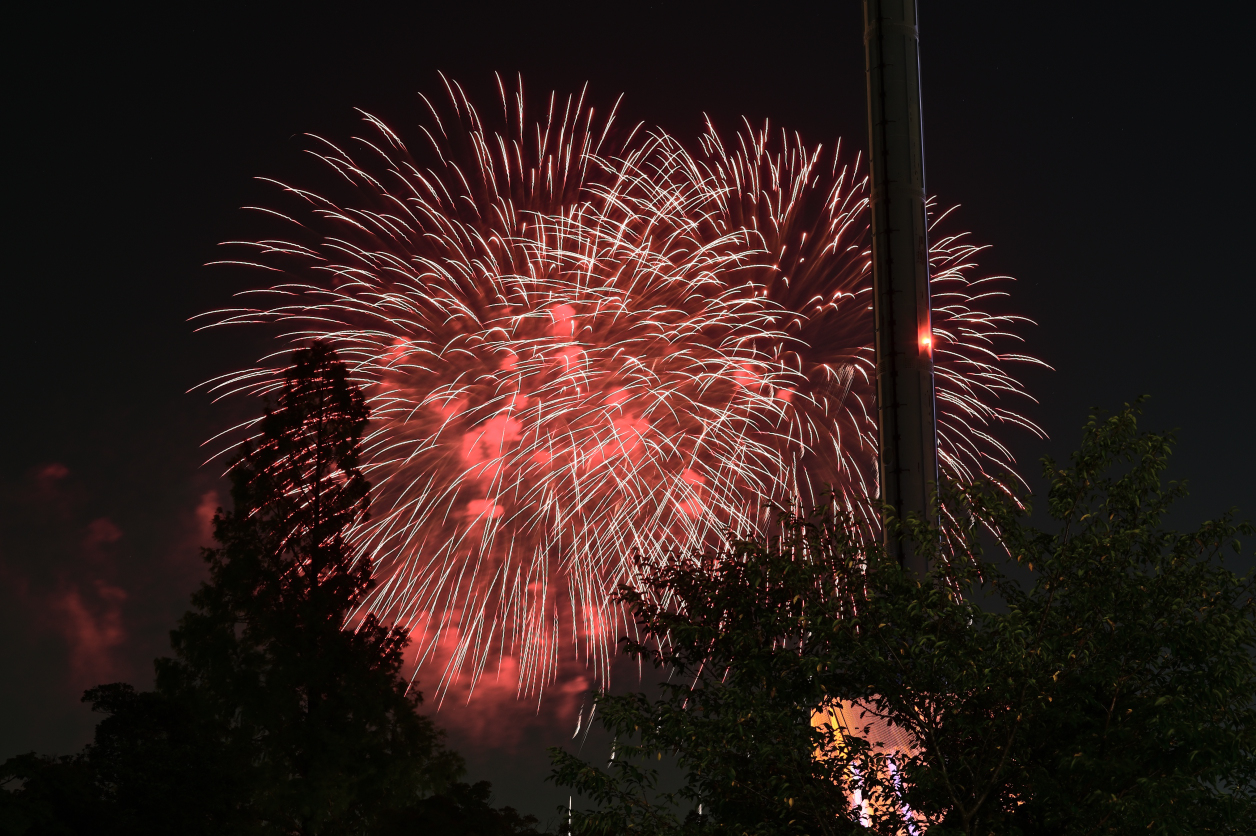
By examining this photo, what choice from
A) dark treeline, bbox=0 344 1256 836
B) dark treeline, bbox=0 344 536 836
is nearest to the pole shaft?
dark treeline, bbox=0 344 1256 836

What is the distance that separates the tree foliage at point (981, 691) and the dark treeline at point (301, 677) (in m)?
20.2

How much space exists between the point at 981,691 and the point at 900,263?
619 inches

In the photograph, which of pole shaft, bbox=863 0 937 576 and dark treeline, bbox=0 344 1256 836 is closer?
dark treeline, bbox=0 344 1256 836

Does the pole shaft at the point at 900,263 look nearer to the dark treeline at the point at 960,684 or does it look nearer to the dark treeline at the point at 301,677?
the dark treeline at the point at 960,684

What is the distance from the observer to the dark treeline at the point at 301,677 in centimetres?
3462

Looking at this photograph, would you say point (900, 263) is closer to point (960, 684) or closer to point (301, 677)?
point (960, 684)

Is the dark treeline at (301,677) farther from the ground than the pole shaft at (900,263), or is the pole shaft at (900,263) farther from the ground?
the pole shaft at (900,263)

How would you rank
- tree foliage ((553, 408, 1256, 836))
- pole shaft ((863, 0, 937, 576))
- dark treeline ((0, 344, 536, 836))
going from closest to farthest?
tree foliage ((553, 408, 1256, 836))
pole shaft ((863, 0, 937, 576))
dark treeline ((0, 344, 536, 836))

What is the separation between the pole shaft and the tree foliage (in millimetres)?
9950

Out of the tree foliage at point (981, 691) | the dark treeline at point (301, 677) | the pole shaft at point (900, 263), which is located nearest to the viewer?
the tree foliage at point (981, 691)

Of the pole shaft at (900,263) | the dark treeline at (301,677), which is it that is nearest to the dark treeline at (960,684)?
the pole shaft at (900,263)

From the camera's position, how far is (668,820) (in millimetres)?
14508

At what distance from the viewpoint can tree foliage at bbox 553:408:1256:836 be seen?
13477 mm

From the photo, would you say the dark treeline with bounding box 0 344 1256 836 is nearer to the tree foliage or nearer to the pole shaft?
the tree foliage
